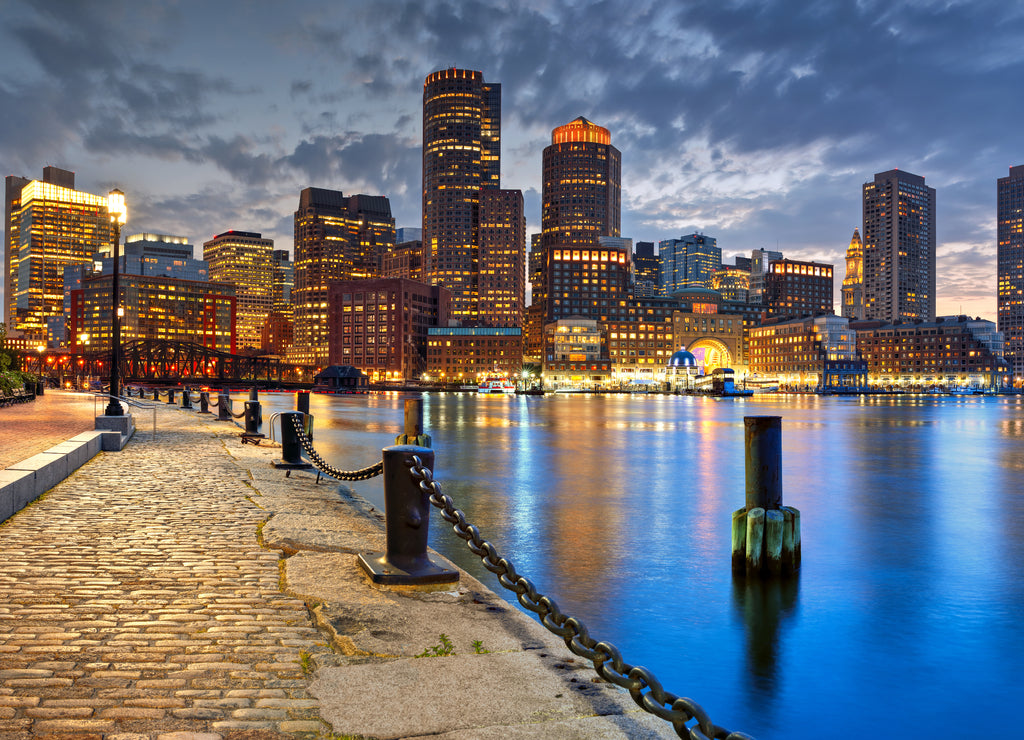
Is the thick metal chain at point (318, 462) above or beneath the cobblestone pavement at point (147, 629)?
above

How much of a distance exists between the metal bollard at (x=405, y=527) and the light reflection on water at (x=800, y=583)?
114 inches

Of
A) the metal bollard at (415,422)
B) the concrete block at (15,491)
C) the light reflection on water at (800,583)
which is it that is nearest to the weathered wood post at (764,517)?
the light reflection on water at (800,583)

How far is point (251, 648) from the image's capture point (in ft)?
19.4

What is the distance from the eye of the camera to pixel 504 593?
11.3m

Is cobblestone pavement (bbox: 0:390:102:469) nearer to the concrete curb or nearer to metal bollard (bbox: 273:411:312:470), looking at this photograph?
the concrete curb

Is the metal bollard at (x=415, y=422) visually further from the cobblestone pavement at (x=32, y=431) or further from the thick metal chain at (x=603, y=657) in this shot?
the thick metal chain at (x=603, y=657)

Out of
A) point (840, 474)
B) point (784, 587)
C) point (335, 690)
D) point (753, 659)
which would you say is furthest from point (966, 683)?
point (840, 474)

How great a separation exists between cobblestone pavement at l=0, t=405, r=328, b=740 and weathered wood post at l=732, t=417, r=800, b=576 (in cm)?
759

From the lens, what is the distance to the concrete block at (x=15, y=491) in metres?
10.6

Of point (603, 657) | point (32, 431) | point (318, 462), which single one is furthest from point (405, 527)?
point (32, 431)

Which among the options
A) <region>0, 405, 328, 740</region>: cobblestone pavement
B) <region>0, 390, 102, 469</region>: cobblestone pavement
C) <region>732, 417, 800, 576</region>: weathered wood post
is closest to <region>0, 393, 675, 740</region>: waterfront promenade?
<region>0, 405, 328, 740</region>: cobblestone pavement

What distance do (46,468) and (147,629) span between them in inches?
343

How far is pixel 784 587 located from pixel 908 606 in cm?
187

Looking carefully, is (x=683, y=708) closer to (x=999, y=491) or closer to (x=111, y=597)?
(x=111, y=597)
